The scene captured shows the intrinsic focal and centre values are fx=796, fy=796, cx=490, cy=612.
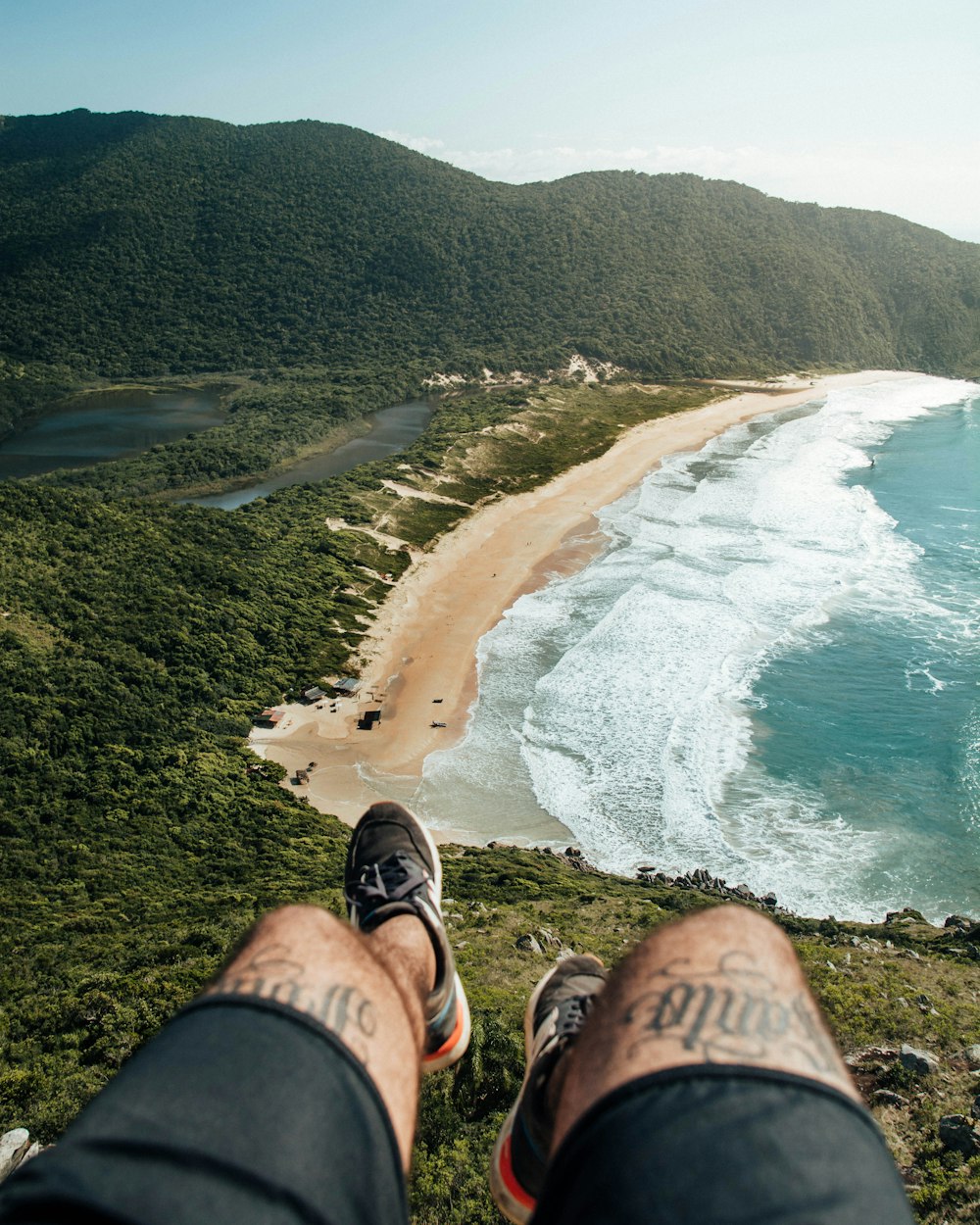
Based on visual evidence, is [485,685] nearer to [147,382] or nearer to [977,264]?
[147,382]

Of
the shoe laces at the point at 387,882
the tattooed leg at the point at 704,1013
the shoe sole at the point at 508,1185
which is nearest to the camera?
the tattooed leg at the point at 704,1013

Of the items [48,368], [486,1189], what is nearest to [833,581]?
[486,1189]

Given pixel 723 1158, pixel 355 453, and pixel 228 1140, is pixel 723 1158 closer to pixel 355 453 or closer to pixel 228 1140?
pixel 228 1140

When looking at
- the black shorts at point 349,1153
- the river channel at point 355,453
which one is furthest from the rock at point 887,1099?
the river channel at point 355,453

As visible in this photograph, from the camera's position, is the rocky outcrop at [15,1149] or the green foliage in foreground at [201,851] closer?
the rocky outcrop at [15,1149]

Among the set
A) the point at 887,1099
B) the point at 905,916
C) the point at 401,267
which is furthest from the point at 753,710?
the point at 401,267

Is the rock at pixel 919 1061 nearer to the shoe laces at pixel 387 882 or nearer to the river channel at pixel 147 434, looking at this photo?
the shoe laces at pixel 387 882

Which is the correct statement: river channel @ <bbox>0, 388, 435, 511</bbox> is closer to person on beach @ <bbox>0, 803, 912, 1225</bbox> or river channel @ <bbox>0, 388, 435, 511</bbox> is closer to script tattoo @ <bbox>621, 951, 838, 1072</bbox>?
person on beach @ <bbox>0, 803, 912, 1225</bbox>

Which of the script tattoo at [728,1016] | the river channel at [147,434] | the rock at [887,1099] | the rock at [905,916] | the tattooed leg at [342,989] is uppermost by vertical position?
the script tattoo at [728,1016]
